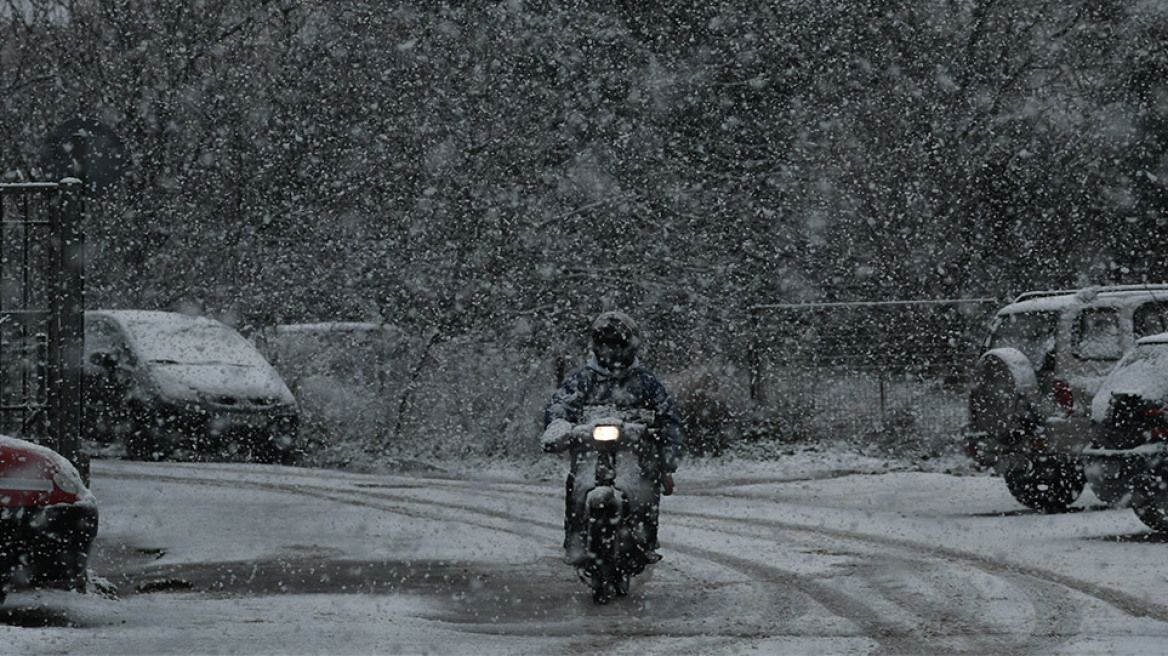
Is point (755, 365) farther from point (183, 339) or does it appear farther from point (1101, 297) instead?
point (183, 339)

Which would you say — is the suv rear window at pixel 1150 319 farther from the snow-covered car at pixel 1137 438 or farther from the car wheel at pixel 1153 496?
the car wheel at pixel 1153 496

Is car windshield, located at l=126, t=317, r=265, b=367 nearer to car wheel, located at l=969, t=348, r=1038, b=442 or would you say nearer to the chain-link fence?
the chain-link fence

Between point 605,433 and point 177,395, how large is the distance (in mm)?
10411

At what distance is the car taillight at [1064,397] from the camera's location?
14.1m

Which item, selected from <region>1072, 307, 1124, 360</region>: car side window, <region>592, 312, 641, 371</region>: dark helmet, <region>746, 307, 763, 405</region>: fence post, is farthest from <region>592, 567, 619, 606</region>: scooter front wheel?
<region>746, 307, 763, 405</region>: fence post

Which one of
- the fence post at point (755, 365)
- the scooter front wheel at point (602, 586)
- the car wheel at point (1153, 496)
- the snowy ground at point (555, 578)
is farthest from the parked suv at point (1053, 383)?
the scooter front wheel at point (602, 586)

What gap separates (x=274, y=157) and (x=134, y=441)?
5.55 meters

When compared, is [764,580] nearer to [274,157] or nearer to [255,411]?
[255,411]

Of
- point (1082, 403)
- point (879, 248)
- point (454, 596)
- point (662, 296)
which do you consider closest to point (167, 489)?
point (454, 596)

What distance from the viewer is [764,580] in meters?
10.1

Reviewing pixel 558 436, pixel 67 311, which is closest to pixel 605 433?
pixel 558 436

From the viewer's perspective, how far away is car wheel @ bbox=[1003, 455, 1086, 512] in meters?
14.8

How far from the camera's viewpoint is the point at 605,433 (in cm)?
923

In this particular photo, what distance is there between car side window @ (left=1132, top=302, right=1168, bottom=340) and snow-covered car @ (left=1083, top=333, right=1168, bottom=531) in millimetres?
1726
